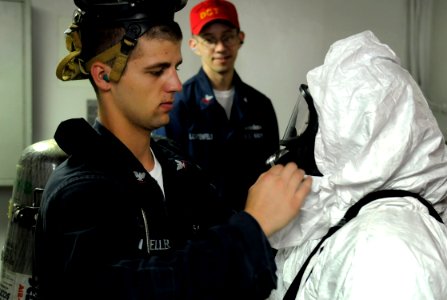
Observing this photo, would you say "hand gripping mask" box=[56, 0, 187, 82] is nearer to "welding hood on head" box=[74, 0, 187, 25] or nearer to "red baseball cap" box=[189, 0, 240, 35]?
"welding hood on head" box=[74, 0, 187, 25]

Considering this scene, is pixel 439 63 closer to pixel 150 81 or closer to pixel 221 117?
pixel 221 117

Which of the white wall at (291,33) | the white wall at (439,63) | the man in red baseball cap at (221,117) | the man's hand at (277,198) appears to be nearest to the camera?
the man's hand at (277,198)

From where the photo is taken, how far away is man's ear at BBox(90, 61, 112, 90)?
4.05 ft

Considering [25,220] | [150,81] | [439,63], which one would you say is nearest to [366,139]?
[150,81]

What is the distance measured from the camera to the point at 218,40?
8.63 feet

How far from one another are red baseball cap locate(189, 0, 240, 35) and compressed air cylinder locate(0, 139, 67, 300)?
1.01m

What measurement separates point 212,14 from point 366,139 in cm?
159

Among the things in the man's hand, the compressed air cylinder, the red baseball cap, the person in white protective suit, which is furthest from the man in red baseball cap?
the man's hand

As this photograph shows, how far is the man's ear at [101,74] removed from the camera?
124 centimetres

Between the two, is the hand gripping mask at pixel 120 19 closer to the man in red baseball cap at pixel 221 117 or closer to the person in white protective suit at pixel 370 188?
the person in white protective suit at pixel 370 188

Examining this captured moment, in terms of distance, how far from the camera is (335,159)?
130 cm

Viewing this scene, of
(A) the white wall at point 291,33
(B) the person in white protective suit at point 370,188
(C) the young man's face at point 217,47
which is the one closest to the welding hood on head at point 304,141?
(B) the person in white protective suit at point 370,188

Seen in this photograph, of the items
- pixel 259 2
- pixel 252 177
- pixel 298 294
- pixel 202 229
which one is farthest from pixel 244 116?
pixel 298 294

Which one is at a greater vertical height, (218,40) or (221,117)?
(218,40)
